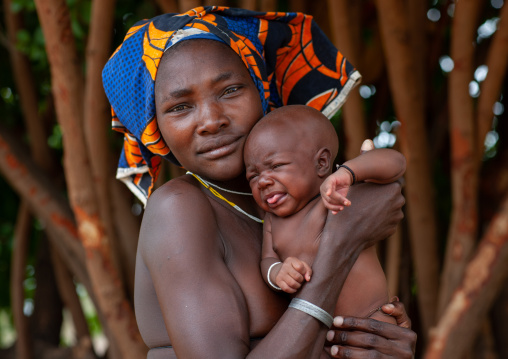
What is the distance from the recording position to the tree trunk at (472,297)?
3.29 metres

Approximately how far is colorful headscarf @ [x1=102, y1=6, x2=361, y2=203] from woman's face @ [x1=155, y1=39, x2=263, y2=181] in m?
0.05

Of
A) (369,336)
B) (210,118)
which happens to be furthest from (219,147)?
(369,336)

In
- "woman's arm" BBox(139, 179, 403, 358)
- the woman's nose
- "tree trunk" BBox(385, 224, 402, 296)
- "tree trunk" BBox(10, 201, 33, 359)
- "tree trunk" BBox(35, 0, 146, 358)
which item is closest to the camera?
"woman's arm" BBox(139, 179, 403, 358)

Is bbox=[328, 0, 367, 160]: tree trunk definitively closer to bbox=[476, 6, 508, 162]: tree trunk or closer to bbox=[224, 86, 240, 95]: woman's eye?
bbox=[476, 6, 508, 162]: tree trunk

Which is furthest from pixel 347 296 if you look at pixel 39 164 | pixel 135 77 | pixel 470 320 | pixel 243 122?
pixel 39 164

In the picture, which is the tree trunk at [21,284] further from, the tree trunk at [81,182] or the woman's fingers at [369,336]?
the woman's fingers at [369,336]

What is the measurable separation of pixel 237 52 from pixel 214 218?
515 millimetres

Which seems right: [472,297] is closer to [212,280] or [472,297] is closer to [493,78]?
[493,78]

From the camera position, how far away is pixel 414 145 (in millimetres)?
3748

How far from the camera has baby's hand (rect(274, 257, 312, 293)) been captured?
1.78 meters

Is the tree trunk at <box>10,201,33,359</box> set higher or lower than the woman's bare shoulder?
lower

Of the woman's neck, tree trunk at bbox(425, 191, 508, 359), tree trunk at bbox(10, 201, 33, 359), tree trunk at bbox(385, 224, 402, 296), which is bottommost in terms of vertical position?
tree trunk at bbox(10, 201, 33, 359)

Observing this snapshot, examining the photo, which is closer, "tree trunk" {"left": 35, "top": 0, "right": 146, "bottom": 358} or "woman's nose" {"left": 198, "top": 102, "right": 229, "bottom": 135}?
"woman's nose" {"left": 198, "top": 102, "right": 229, "bottom": 135}

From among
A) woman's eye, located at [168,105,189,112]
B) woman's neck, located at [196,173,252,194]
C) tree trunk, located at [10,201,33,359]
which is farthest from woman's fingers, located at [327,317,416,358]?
tree trunk, located at [10,201,33,359]
